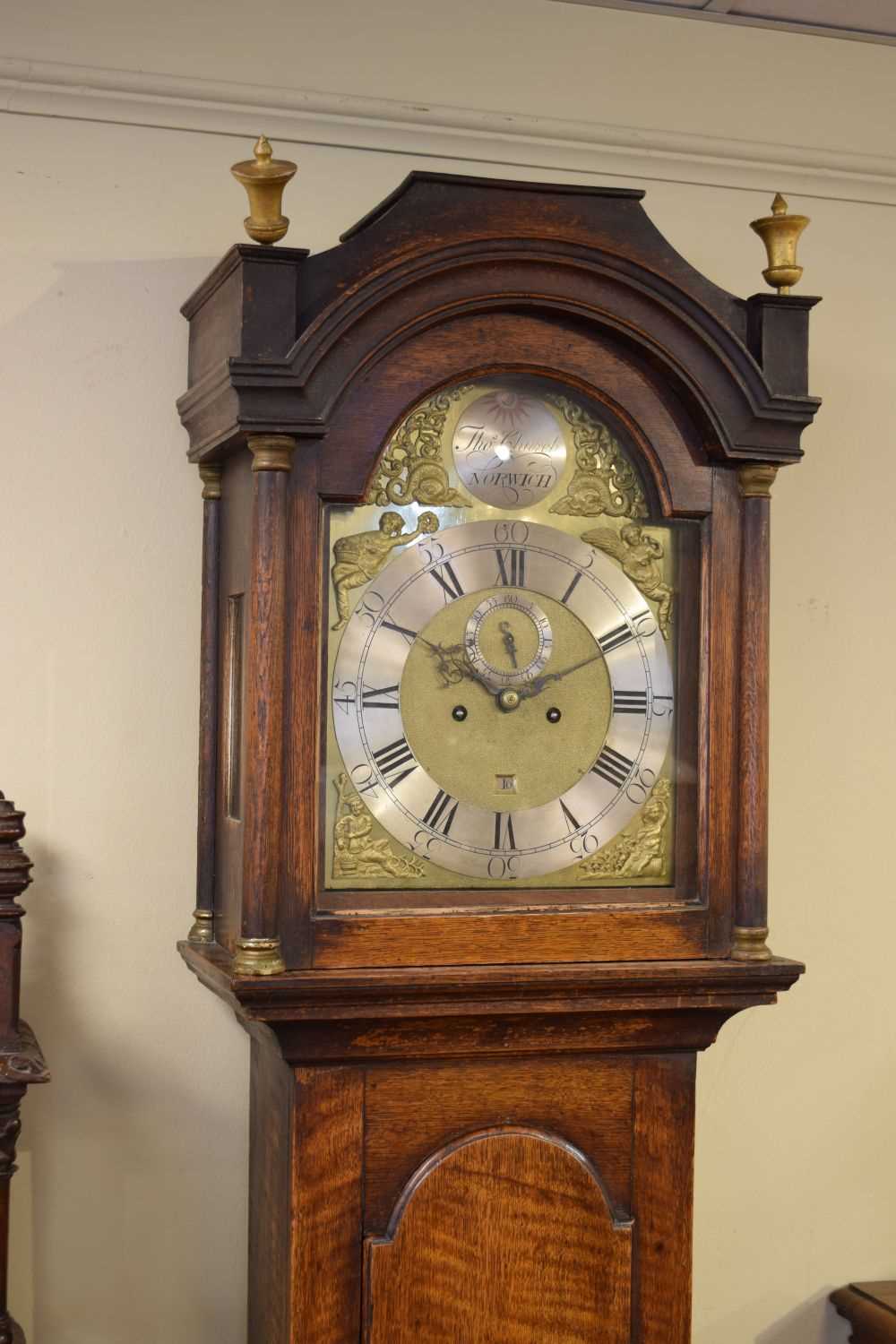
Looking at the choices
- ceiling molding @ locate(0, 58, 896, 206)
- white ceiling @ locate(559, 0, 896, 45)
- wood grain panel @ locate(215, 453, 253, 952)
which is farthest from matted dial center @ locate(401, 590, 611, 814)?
white ceiling @ locate(559, 0, 896, 45)

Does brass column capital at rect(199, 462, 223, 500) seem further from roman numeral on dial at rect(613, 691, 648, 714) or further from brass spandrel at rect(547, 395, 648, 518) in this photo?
roman numeral on dial at rect(613, 691, 648, 714)

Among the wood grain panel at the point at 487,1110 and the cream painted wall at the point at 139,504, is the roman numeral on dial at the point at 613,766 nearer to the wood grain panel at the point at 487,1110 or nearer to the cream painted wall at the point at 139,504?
the wood grain panel at the point at 487,1110

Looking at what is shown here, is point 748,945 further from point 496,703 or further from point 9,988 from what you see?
point 9,988

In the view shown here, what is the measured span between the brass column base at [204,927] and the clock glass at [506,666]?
336mm

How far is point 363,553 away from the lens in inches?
80.0

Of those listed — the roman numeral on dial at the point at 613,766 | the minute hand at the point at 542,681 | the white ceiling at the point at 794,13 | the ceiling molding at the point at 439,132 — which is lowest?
the roman numeral on dial at the point at 613,766

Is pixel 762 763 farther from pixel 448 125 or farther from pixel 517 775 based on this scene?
pixel 448 125

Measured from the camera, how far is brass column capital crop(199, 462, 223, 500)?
91.0 inches

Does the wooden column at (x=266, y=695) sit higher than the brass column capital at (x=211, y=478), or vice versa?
the brass column capital at (x=211, y=478)

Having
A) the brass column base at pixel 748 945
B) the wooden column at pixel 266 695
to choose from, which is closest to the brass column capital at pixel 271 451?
the wooden column at pixel 266 695

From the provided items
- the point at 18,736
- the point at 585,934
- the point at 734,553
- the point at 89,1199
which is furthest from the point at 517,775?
the point at 89,1199

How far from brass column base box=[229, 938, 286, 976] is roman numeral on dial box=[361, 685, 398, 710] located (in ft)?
1.01

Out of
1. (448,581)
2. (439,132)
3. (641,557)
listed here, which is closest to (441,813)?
(448,581)

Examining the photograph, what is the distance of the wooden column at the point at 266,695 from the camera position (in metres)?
1.96
